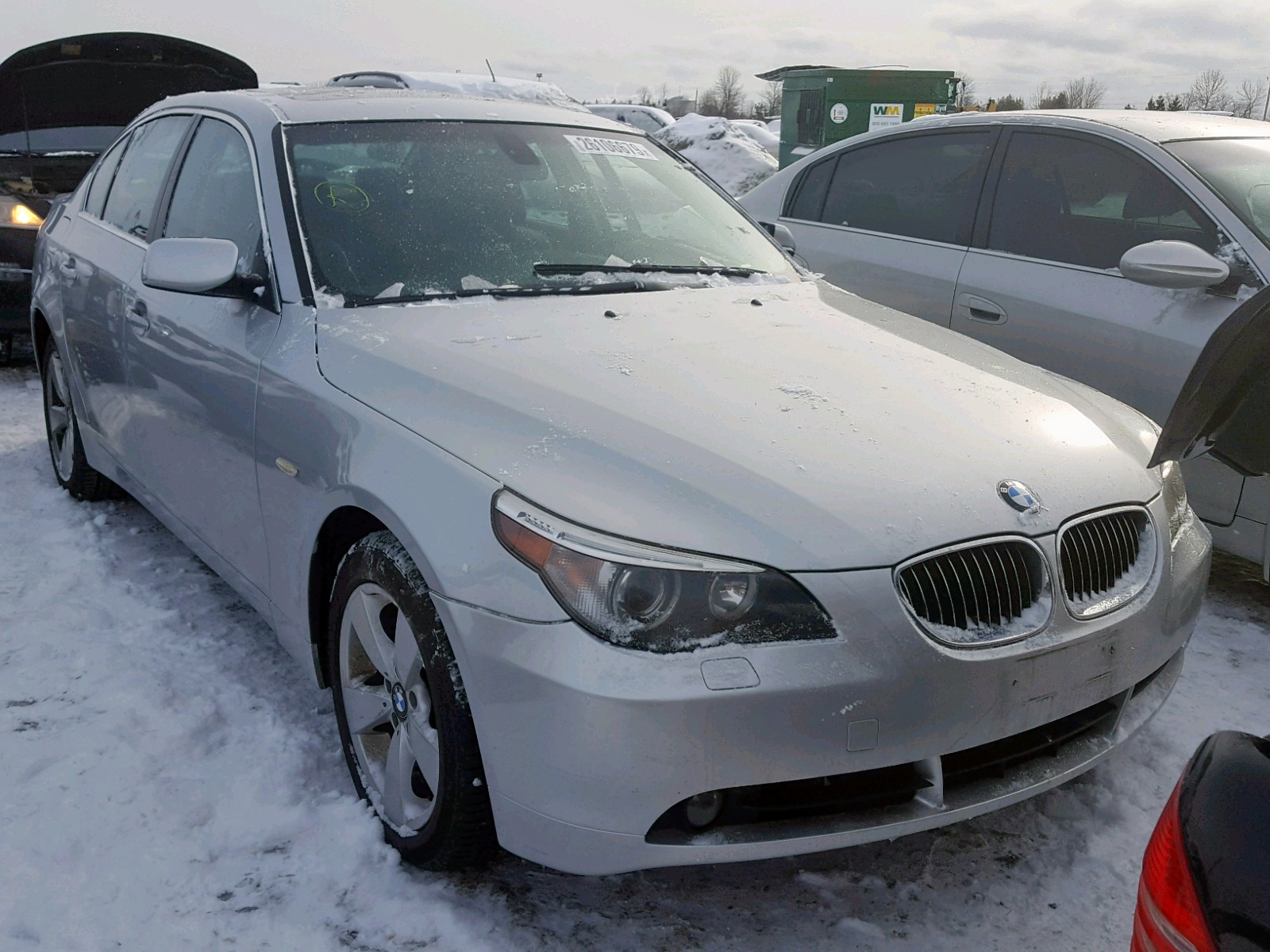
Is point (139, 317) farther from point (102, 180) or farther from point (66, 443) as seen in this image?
point (66, 443)

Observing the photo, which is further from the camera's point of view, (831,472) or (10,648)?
(10,648)

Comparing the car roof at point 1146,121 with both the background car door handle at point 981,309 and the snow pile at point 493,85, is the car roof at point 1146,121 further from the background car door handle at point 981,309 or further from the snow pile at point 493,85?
the snow pile at point 493,85

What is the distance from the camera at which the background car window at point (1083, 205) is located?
4078 mm

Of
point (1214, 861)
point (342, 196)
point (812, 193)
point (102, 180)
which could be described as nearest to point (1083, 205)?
point (812, 193)

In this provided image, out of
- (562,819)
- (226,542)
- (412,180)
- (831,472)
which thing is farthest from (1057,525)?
(226,542)

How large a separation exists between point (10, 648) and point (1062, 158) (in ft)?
13.3

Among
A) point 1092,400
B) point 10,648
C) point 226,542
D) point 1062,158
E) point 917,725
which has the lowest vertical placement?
point 10,648

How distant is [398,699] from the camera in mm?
2383

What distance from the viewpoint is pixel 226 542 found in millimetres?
3131

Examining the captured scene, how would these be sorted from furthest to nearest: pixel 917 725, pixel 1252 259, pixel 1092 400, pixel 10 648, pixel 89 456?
pixel 89 456
pixel 1252 259
pixel 10 648
pixel 1092 400
pixel 917 725

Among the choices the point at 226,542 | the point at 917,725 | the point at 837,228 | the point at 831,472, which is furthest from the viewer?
the point at 837,228

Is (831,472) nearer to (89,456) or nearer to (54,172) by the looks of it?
(89,456)

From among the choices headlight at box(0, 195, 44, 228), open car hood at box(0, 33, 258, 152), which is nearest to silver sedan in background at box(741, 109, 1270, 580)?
open car hood at box(0, 33, 258, 152)

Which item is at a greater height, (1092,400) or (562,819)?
(1092,400)
